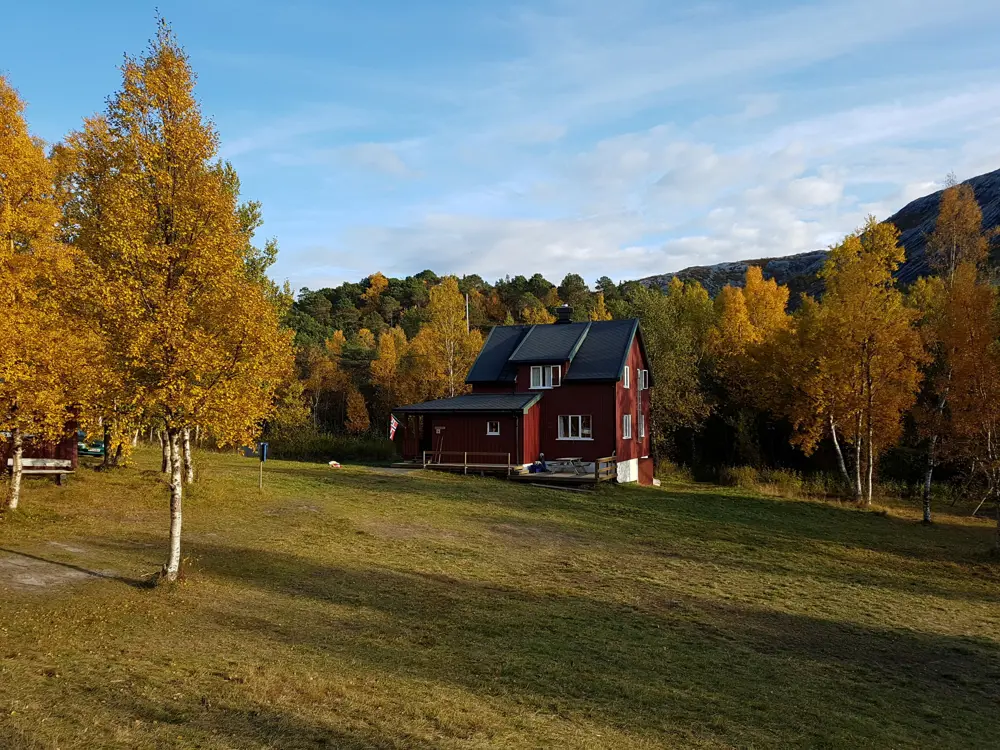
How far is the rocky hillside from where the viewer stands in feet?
349

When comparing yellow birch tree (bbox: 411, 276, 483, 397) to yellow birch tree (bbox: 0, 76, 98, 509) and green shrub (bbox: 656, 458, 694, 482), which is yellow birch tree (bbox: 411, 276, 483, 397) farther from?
yellow birch tree (bbox: 0, 76, 98, 509)

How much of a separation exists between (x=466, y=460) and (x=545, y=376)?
6.67 m

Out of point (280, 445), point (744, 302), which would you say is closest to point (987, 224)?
point (744, 302)

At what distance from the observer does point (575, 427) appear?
35.0m

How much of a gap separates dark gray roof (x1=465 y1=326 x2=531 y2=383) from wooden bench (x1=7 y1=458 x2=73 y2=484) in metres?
21.0

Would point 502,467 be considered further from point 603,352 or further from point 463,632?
point 463,632

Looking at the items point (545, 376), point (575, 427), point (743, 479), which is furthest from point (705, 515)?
point (545, 376)

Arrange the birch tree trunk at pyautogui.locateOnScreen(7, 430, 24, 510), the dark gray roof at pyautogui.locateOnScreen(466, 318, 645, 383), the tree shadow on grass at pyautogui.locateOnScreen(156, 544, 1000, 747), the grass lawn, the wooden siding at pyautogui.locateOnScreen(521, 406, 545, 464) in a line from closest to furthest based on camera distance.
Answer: the grass lawn, the tree shadow on grass at pyautogui.locateOnScreen(156, 544, 1000, 747), the birch tree trunk at pyautogui.locateOnScreen(7, 430, 24, 510), the wooden siding at pyautogui.locateOnScreen(521, 406, 545, 464), the dark gray roof at pyautogui.locateOnScreen(466, 318, 645, 383)

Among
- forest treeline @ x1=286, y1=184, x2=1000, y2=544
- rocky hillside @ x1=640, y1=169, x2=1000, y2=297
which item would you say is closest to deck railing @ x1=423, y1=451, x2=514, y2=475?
forest treeline @ x1=286, y1=184, x2=1000, y2=544

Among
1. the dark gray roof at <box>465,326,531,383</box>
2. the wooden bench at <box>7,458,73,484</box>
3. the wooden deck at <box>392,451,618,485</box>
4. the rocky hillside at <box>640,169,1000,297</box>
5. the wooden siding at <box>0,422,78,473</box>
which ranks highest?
the rocky hillside at <box>640,169,1000,297</box>

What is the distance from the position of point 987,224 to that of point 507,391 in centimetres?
10636

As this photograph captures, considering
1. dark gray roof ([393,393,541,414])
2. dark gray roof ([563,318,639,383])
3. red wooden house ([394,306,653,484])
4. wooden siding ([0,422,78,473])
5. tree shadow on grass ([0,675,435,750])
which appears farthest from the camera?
dark gray roof ([563,318,639,383])

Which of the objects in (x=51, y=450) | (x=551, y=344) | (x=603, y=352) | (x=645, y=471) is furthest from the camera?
(x=645, y=471)

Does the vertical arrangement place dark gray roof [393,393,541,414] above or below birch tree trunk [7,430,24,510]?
above
